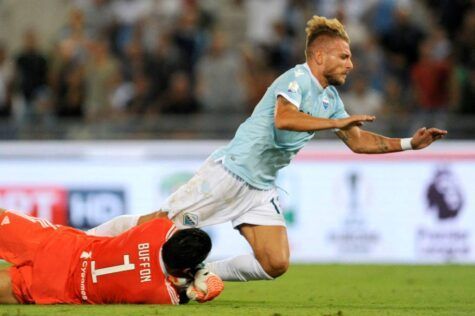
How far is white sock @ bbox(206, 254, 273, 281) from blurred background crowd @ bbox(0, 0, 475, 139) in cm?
609

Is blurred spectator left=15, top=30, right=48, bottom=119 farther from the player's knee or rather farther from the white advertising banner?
the player's knee

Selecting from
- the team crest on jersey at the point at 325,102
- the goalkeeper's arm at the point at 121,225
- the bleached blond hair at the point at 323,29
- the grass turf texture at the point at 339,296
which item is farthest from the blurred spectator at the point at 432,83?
the goalkeeper's arm at the point at 121,225

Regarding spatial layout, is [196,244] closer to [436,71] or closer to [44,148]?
[44,148]

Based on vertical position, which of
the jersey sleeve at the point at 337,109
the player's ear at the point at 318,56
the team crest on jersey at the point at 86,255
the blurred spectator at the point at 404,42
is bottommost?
the team crest on jersey at the point at 86,255

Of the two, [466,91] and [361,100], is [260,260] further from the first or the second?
[466,91]

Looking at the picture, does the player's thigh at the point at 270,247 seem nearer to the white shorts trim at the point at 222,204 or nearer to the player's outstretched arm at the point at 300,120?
the white shorts trim at the point at 222,204

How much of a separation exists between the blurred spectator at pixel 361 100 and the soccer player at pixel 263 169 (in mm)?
6280

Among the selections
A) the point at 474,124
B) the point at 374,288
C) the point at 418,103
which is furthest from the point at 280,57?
Answer: the point at 374,288

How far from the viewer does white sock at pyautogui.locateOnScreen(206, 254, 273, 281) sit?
8742mm

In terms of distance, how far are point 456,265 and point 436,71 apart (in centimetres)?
355

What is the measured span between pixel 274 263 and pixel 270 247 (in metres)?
0.14

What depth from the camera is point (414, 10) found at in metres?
17.1

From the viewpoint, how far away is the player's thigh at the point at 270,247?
8672mm

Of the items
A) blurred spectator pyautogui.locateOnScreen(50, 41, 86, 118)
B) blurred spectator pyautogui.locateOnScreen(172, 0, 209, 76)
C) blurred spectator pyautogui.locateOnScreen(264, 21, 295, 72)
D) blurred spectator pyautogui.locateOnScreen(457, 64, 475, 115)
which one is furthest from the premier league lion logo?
blurred spectator pyautogui.locateOnScreen(50, 41, 86, 118)
